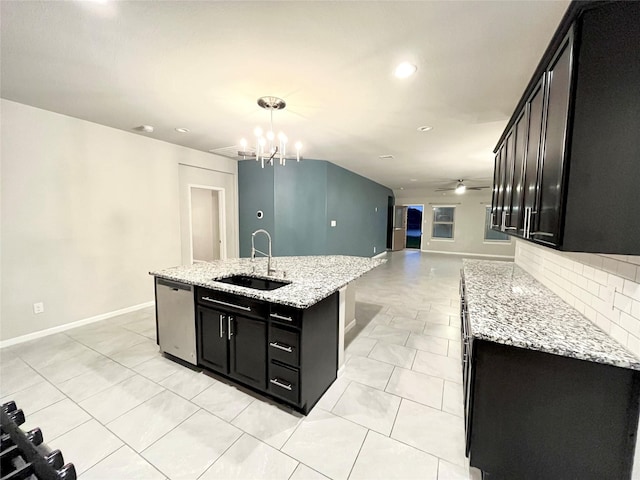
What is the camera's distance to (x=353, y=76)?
2.06 metres

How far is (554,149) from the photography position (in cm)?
133

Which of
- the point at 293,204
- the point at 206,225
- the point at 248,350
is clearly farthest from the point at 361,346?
the point at 206,225

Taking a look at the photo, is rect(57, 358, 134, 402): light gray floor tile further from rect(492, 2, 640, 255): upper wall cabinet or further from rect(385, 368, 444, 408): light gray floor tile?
rect(492, 2, 640, 255): upper wall cabinet

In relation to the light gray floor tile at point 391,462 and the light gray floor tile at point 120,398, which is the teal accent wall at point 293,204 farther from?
the light gray floor tile at point 391,462

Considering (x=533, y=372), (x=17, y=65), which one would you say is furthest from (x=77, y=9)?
(x=533, y=372)

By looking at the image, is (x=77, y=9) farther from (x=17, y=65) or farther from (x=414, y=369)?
(x=414, y=369)

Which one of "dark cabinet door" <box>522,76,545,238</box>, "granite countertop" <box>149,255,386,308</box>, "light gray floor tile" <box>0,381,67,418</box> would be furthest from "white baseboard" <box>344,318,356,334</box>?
"light gray floor tile" <box>0,381,67,418</box>

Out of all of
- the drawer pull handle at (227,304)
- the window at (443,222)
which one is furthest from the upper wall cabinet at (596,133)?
the window at (443,222)

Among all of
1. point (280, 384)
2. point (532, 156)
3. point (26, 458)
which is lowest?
point (280, 384)

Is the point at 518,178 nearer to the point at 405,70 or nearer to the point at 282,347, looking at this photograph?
the point at 405,70

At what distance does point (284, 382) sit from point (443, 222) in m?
9.82

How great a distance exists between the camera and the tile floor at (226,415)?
1.49 m

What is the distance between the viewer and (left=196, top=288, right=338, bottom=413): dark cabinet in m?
1.80

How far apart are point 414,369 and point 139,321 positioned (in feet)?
11.2
